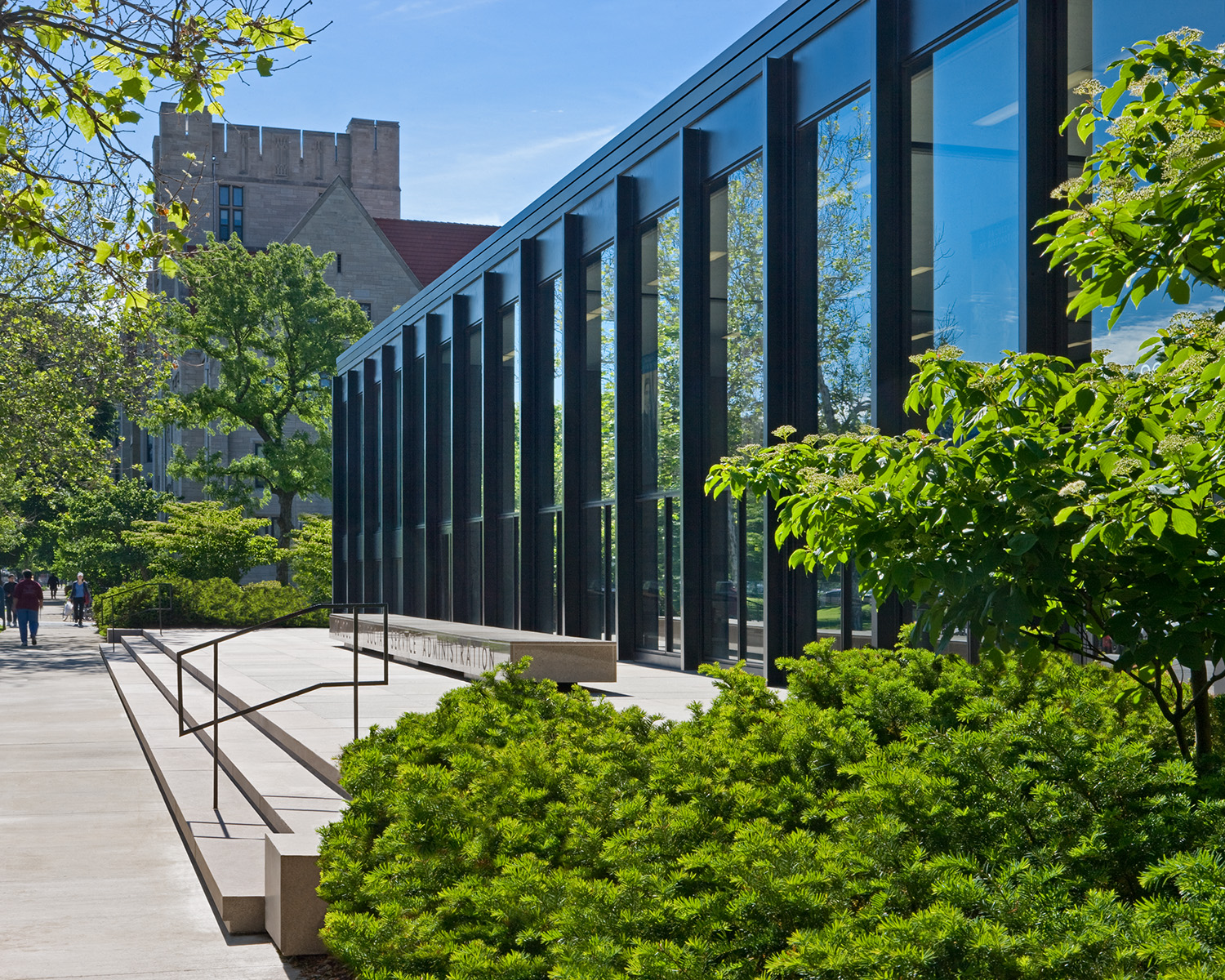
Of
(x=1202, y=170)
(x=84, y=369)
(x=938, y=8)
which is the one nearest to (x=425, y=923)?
(x=1202, y=170)

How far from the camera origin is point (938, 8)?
1201 centimetres

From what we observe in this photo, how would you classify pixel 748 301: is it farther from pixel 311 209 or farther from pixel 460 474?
pixel 311 209

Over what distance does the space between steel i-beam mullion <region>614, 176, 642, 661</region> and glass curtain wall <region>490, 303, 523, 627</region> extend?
5.34 meters

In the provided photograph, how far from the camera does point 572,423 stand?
Answer: 2142 centimetres

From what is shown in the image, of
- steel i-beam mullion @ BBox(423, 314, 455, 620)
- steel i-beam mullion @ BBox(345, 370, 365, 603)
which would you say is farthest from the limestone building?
steel i-beam mullion @ BBox(423, 314, 455, 620)

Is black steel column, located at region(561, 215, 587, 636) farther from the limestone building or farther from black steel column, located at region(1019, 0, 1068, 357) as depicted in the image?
the limestone building

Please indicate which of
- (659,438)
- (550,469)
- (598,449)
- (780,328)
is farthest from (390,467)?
Result: (780,328)

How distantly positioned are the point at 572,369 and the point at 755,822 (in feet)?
57.9

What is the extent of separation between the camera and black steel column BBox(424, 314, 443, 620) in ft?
97.9

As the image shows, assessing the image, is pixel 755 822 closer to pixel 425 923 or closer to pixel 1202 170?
pixel 425 923

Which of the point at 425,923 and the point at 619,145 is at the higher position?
the point at 619,145

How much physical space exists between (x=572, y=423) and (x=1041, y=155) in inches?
474

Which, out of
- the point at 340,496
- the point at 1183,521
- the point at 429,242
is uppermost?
the point at 429,242

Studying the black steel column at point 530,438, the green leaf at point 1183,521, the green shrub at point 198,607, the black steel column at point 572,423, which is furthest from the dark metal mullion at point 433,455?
the green leaf at point 1183,521
